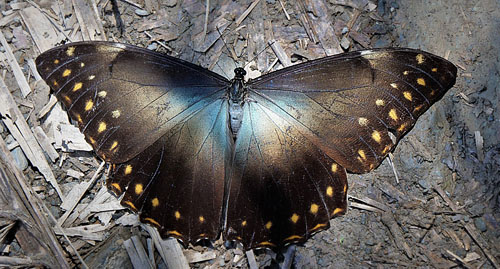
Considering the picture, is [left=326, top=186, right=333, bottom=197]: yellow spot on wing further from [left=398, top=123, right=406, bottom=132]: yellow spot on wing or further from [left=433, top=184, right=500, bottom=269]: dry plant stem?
[left=433, top=184, right=500, bottom=269]: dry plant stem

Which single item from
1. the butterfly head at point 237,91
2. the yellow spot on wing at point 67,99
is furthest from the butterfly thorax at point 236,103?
the yellow spot on wing at point 67,99

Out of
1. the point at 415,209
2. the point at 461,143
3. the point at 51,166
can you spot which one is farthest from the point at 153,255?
the point at 461,143

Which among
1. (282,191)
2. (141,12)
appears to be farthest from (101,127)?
(282,191)

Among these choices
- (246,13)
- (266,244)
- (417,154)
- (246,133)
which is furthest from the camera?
(246,13)

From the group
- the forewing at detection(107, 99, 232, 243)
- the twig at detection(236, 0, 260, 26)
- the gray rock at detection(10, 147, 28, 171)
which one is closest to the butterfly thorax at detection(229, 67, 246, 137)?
the forewing at detection(107, 99, 232, 243)

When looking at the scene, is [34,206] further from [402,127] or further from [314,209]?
[402,127]

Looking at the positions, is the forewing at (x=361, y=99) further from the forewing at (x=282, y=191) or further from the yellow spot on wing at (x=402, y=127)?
the forewing at (x=282, y=191)
